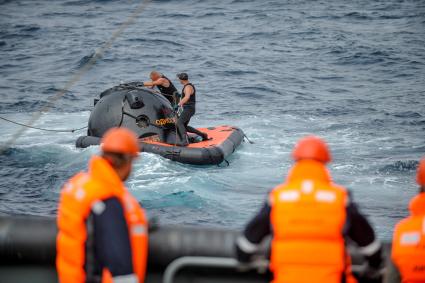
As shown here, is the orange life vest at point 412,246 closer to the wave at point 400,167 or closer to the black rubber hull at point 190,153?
the black rubber hull at point 190,153

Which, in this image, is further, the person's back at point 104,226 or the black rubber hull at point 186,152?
the black rubber hull at point 186,152

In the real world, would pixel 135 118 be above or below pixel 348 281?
below

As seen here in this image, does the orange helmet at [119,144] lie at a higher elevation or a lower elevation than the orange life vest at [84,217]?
higher

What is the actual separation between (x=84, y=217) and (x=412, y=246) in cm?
164

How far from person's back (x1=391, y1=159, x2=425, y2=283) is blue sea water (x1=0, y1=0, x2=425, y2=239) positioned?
6.59m

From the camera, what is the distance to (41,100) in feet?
72.7

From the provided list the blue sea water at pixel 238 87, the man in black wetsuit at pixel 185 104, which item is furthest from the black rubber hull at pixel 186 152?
the man in black wetsuit at pixel 185 104

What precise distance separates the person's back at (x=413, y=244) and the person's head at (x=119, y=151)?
1423 mm

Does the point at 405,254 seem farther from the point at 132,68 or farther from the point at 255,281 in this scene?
the point at 132,68

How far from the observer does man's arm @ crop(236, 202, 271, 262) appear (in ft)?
12.4

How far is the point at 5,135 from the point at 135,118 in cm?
445

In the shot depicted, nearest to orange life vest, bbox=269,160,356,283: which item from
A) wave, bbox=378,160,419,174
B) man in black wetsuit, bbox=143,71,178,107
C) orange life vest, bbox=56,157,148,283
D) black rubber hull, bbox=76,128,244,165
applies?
orange life vest, bbox=56,157,148,283

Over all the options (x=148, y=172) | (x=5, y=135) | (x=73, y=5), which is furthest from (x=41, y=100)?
(x=73, y=5)

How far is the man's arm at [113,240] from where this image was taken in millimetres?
3688
